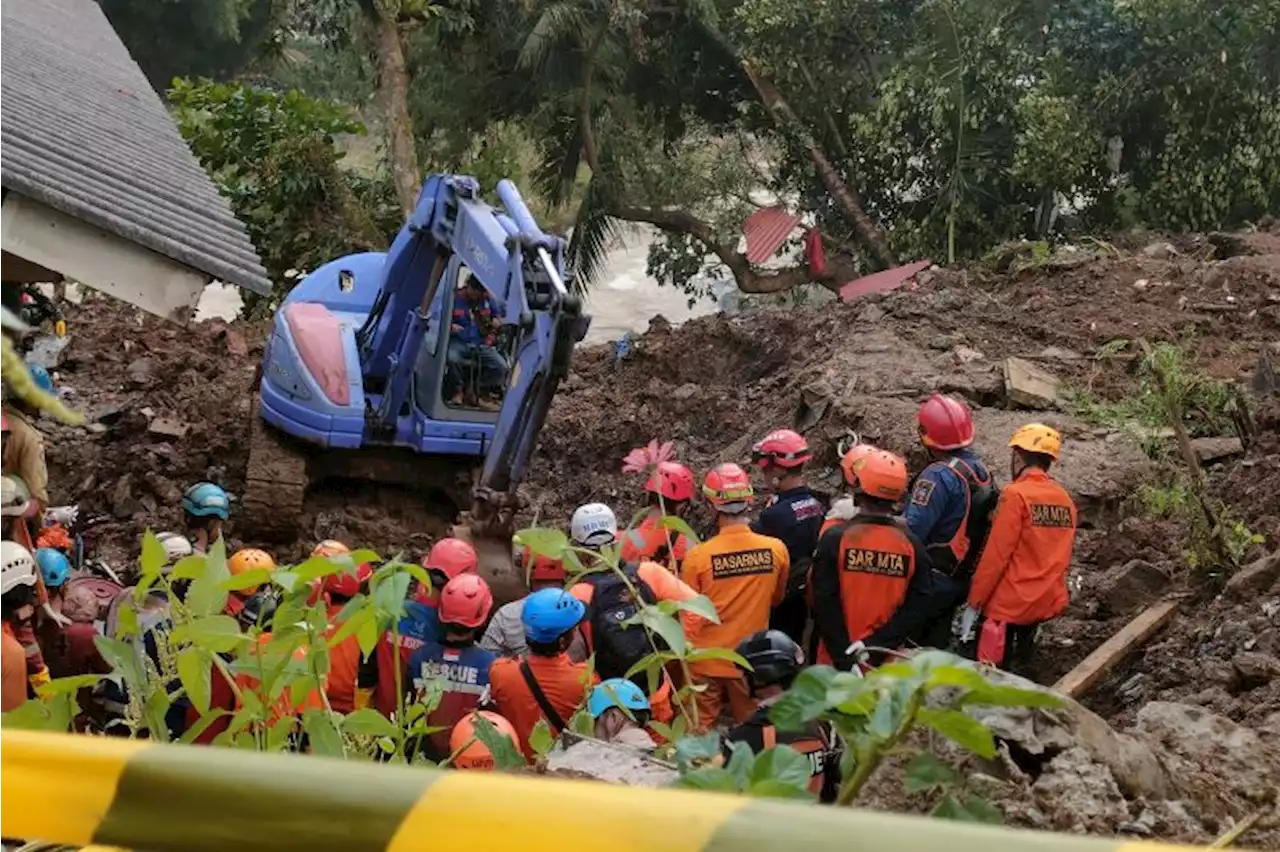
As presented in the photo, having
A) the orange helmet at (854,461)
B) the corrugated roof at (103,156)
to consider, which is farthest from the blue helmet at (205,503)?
the orange helmet at (854,461)

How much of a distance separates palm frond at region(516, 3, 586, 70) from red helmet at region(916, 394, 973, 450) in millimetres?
16571

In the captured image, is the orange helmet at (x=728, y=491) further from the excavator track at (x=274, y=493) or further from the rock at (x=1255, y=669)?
the excavator track at (x=274, y=493)

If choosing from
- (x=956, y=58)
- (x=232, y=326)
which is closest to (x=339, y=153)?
(x=232, y=326)

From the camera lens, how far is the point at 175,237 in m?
6.29

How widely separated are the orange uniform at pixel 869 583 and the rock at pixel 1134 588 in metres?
1.76

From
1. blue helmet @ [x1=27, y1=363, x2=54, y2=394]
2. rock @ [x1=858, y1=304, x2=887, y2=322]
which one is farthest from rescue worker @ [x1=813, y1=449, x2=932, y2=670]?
rock @ [x1=858, y1=304, x2=887, y2=322]

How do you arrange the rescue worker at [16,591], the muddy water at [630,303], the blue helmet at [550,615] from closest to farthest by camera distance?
1. the blue helmet at [550,615]
2. the rescue worker at [16,591]
3. the muddy water at [630,303]

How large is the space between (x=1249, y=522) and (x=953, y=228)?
46.3 ft

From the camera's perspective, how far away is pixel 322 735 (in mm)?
3463

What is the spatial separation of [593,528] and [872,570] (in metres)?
1.48

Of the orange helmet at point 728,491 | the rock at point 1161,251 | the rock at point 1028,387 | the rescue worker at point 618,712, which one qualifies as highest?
the rock at point 1161,251

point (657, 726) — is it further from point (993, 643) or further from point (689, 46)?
point (689, 46)

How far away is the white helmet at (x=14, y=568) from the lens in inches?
255

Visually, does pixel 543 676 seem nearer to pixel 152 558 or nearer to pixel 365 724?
pixel 365 724
